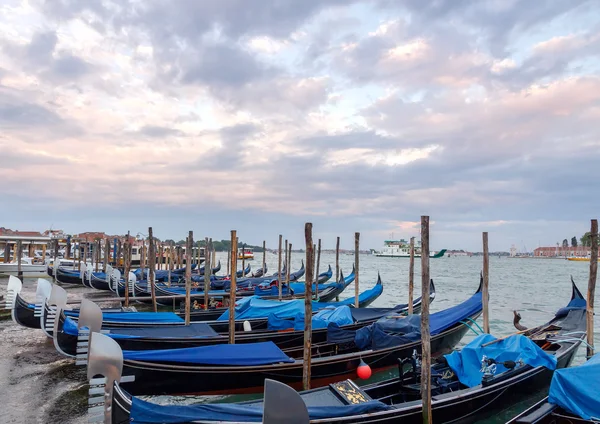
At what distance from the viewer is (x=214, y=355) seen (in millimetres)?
5949

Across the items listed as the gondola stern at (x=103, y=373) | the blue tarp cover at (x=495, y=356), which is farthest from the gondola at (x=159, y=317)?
the blue tarp cover at (x=495, y=356)

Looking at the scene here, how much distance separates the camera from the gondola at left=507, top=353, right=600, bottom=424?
451cm

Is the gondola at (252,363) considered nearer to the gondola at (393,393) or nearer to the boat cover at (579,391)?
the gondola at (393,393)

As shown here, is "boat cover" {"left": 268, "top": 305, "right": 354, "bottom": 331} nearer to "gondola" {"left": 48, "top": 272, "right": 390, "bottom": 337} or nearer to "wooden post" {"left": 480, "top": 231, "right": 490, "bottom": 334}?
"gondola" {"left": 48, "top": 272, "right": 390, "bottom": 337}

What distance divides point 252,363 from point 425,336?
2398 mm

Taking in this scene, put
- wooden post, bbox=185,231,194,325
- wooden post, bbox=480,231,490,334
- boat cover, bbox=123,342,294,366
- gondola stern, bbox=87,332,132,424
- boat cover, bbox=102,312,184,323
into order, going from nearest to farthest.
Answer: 1. gondola stern, bbox=87,332,132,424
2. boat cover, bbox=123,342,294,366
3. wooden post, bbox=480,231,490,334
4. boat cover, bbox=102,312,184,323
5. wooden post, bbox=185,231,194,325

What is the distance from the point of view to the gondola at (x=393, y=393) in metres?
3.78

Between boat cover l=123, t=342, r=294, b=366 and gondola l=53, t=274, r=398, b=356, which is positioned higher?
boat cover l=123, t=342, r=294, b=366

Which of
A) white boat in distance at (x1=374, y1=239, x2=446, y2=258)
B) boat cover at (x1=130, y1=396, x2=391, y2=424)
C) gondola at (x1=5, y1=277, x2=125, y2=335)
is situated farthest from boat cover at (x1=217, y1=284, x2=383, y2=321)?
white boat in distance at (x1=374, y1=239, x2=446, y2=258)

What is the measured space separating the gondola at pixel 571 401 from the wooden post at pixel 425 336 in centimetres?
82

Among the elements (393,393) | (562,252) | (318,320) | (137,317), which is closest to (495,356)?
(393,393)

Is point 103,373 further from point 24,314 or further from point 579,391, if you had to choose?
point 24,314

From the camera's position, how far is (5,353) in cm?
838

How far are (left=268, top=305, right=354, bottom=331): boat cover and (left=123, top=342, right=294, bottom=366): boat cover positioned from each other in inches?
108
